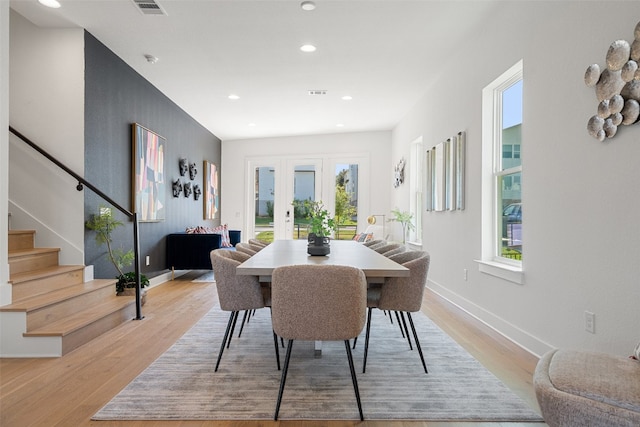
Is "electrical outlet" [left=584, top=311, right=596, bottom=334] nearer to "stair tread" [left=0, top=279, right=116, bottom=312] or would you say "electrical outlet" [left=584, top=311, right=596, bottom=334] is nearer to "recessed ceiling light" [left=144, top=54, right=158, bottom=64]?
"stair tread" [left=0, top=279, right=116, bottom=312]

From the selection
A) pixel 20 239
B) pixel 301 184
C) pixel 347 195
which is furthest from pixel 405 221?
pixel 20 239

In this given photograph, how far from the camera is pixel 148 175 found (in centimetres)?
570

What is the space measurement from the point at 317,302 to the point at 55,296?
2520 millimetres

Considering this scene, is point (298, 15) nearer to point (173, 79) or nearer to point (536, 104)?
point (536, 104)

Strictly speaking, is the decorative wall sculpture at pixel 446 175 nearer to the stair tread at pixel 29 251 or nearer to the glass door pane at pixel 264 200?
the stair tread at pixel 29 251

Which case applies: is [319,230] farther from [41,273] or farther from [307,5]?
[41,273]

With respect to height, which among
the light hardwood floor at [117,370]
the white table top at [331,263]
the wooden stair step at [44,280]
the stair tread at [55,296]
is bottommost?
the light hardwood floor at [117,370]

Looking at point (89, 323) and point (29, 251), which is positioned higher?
point (29, 251)

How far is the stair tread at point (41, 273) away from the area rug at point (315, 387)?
1334 millimetres

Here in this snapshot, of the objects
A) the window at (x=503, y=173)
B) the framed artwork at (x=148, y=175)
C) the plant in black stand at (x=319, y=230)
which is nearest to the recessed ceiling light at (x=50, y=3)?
the framed artwork at (x=148, y=175)

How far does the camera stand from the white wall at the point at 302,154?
9.40 m

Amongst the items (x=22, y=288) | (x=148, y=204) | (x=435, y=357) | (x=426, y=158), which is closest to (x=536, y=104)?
(x=435, y=357)

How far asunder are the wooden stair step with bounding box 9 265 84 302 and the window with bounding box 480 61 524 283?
3.91m

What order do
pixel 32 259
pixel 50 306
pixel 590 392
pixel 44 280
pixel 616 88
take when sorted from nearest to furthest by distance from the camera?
pixel 590 392
pixel 616 88
pixel 50 306
pixel 44 280
pixel 32 259
